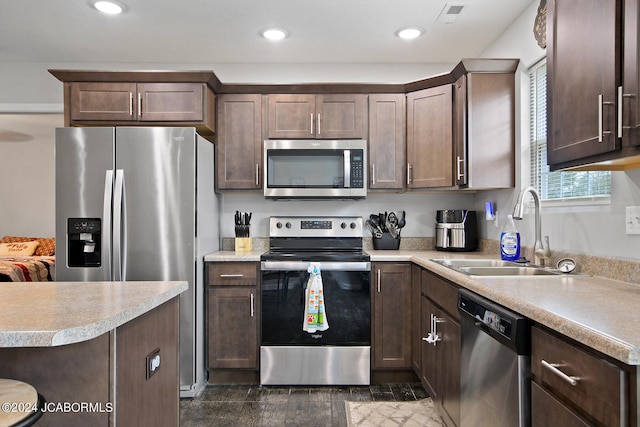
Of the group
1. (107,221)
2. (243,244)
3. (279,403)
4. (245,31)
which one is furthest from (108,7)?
(279,403)

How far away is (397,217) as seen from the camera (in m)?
3.40

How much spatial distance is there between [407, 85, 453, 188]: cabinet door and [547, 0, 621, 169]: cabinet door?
1.20 metres

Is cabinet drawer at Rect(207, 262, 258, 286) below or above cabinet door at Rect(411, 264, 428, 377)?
above

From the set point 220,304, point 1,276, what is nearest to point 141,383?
point 220,304

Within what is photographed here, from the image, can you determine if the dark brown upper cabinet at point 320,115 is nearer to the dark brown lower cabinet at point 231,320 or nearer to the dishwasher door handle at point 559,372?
the dark brown lower cabinet at point 231,320

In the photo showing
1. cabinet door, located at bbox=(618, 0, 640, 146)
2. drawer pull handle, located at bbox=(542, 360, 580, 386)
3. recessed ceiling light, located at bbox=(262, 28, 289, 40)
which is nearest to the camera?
drawer pull handle, located at bbox=(542, 360, 580, 386)

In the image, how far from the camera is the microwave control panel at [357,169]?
302 centimetres

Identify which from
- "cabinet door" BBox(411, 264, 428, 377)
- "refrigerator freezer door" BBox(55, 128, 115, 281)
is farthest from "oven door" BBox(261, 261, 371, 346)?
"refrigerator freezer door" BBox(55, 128, 115, 281)

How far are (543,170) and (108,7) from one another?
9.28 feet

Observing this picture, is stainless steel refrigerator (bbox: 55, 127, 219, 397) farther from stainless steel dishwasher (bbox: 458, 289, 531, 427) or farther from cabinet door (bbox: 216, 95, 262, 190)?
stainless steel dishwasher (bbox: 458, 289, 531, 427)

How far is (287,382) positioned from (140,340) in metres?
1.73

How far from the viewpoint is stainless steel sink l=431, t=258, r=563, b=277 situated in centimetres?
202

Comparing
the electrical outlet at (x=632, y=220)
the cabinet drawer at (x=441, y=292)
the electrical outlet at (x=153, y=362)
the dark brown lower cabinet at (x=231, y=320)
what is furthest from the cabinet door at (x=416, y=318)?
the electrical outlet at (x=153, y=362)

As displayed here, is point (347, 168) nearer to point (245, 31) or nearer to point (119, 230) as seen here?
point (245, 31)
